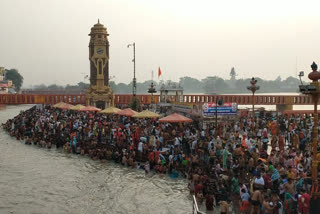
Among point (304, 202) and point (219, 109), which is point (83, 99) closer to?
point (219, 109)

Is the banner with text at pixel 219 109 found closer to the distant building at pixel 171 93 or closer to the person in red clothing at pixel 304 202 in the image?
the distant building at pixel 171 93

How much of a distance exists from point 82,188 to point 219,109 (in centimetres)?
1051

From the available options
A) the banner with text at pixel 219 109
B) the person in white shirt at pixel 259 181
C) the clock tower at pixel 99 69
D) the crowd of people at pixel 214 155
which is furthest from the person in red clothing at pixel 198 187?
the clock tower at pixel 99 69

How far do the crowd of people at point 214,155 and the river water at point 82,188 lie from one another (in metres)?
0.80

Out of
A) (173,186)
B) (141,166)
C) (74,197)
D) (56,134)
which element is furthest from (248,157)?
(56,134)

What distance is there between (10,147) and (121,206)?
1522 centimetres

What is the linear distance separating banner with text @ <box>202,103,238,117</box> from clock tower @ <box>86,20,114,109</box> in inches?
895

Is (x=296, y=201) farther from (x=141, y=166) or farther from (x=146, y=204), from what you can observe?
(x=141, y=166)

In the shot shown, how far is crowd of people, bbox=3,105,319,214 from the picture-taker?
36.3ft

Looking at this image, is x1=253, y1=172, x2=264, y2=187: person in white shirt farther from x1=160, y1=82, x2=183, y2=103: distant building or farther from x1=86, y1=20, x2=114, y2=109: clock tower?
x1=86, y1=20, x2=114, y2=109: clock tower

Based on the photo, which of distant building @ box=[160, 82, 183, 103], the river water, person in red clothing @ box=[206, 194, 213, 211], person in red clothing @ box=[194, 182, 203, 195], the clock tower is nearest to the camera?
person in red clothing @ box=[206, 194, 213, 211]

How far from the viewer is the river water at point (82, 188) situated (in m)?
14.1

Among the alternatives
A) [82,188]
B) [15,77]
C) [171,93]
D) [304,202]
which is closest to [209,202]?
[304,202]

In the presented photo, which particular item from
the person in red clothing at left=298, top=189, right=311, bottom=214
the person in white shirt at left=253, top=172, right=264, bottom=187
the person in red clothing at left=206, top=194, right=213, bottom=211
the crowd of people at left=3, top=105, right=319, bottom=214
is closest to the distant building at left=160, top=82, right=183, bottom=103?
the crowd of people at left=3, top=105, right=319, bottom=214
